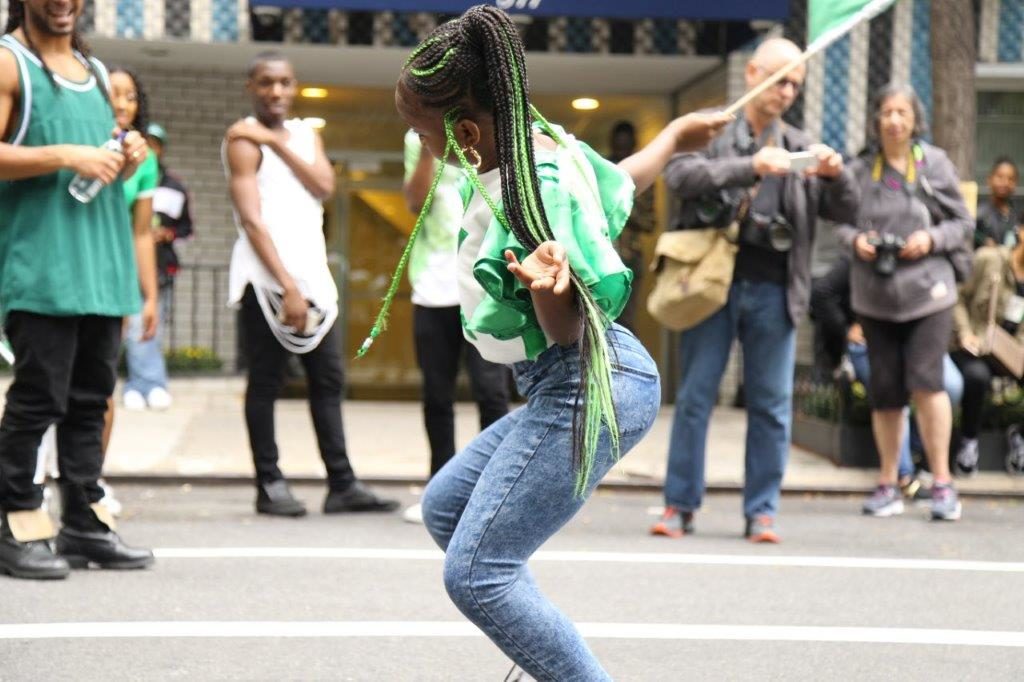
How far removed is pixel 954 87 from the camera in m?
10.4

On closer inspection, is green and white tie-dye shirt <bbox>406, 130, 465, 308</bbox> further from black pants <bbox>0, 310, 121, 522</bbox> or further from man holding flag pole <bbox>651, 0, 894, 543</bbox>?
black pants <bbox>0, 310, 121, 522</bbox>

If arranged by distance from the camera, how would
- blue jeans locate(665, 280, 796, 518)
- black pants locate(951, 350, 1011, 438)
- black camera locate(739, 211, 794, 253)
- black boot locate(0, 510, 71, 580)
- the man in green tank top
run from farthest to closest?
black pants locate(951, 350, 1011, 438) → blue jeans locate(665, 280, 796, 518) → black camera locate(739, 211, 794, 253) → black boot locate(0, 510, 71, 580) → the man in green tank top

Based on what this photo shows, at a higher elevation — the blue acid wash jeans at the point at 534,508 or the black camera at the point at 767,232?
the black camera at the point at 767,232

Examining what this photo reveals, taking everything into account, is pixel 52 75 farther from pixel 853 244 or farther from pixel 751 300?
pixel 853 244

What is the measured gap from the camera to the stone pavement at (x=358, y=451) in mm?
8570

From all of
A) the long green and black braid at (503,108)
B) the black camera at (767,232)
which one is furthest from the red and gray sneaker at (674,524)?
the long green and black braid at (503,108)

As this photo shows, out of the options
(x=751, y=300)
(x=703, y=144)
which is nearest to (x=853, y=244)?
(x=751, y=300)

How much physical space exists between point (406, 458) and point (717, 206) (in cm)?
343

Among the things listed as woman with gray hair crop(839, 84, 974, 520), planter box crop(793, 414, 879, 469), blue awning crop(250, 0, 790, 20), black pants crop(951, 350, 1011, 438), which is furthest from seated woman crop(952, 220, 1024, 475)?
blue awning crop(250, 0, 790, 20)

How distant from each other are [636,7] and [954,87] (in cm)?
221

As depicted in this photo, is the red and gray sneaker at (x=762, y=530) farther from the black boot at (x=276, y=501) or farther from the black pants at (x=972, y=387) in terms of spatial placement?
the black pants at (x=972, y=387)

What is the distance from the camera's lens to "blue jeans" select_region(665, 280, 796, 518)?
21.5 ft

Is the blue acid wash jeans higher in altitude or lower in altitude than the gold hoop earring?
lower

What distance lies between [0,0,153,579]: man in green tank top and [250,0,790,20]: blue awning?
5194mm
